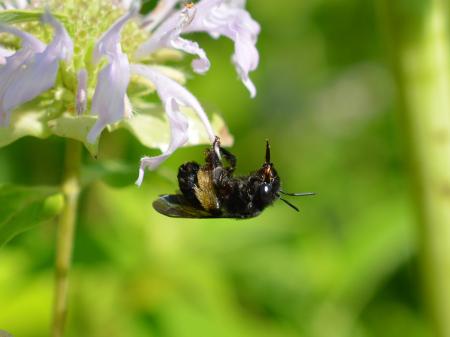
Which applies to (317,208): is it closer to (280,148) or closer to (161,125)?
(280,148)

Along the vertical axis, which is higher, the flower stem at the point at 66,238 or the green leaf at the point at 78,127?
the green leaf at the point at 78,127

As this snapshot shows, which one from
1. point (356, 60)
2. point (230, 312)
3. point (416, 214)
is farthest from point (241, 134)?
point (416, 214)

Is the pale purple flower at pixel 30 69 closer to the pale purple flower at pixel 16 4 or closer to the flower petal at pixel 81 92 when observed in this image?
the flower petal at pixel 81 92

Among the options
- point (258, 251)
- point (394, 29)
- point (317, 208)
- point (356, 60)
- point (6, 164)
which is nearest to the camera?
point (394, 29)

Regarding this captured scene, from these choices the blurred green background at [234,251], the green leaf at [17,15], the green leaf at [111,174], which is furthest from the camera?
the blurred green background at [234,251]

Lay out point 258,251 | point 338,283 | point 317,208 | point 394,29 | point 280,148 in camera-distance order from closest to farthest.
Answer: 1. point 394,29
2. point 338,283
3. point 258,251
4. point 317,208
5. point 280,148

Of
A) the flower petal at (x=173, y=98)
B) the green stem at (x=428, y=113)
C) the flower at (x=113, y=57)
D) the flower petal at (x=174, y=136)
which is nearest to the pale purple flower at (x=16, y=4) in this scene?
the flower at (x=113, y=57)

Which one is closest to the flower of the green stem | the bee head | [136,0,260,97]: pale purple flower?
[136,0,260,97]: pale purple flower
